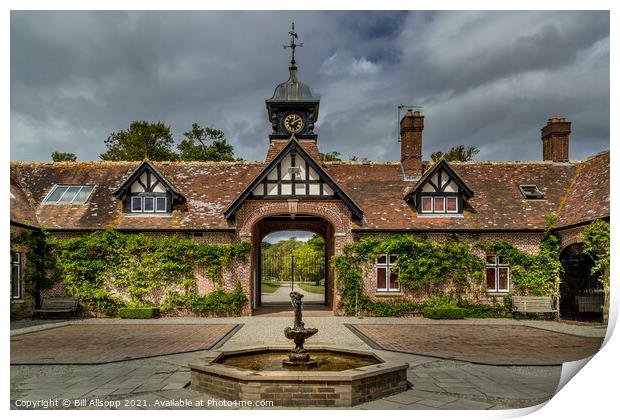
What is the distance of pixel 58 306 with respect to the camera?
19234 mm

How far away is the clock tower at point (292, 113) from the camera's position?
2420 centimetres

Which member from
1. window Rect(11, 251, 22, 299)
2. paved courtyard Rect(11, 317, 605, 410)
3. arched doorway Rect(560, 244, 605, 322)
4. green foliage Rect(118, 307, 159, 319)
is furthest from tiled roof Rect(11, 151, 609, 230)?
paved courtyard Rect(11, 317, 605, 410)

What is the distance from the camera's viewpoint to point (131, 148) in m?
38.1

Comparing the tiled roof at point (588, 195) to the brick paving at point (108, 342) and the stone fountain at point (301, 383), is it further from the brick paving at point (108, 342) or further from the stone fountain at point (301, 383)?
the brick paving at point (108, 342)

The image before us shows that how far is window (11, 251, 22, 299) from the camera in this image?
17.9m

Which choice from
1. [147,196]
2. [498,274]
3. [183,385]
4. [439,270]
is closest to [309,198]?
[439,270]

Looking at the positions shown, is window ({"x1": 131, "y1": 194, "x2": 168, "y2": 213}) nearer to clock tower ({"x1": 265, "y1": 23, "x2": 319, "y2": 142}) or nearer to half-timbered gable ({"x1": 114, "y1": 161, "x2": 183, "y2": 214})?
half-timbered gable ({"x1": 114, "y1": 161, "x2": 183, "y2": 214})

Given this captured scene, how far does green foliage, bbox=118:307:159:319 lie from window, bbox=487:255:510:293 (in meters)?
13.5

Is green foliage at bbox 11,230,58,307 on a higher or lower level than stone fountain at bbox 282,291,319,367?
higher

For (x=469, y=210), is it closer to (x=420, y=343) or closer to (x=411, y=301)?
(x=411, y=301)

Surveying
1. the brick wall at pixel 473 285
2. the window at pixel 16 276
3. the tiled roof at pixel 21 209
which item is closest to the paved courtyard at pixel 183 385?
the window at pixel 16 276

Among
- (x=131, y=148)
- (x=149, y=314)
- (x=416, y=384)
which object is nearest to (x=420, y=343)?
(x=416, y=384)

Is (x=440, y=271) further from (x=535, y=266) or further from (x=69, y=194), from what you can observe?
(x=69, y=194)

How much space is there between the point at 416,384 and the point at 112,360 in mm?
6521
